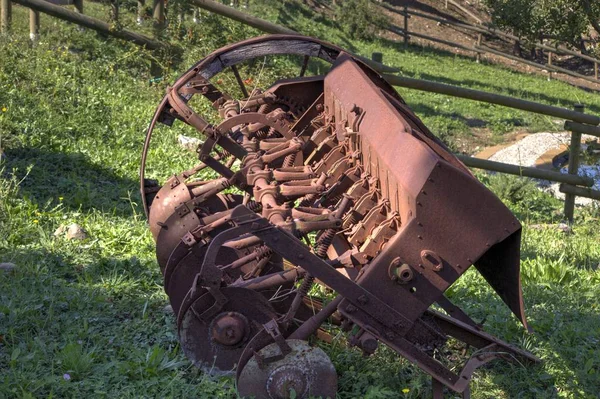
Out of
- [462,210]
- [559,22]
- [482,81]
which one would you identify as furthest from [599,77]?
[462,210]

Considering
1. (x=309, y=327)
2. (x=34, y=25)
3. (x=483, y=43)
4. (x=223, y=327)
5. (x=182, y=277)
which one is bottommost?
(x=483, y=43)

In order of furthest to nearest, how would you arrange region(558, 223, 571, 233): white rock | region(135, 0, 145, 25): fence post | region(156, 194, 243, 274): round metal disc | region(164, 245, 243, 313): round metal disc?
region(135, 0, 145, 25): fence post < region(558, 223, 571, 233): white rock < region(156, 194, 243, 274): round metal disc < region(164, 245, 243, 313): round metal disc

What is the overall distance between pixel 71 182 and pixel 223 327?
3827 mm

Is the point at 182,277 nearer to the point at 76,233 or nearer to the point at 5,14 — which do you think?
the point at 76,233

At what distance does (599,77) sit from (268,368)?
24.1 meters

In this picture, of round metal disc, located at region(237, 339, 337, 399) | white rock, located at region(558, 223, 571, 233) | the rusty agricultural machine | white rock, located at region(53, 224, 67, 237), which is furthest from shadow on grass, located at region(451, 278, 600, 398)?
white rock, located at region(53, 224, 67, 237)

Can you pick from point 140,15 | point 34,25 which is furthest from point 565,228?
point 34,25

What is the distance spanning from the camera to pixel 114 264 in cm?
585

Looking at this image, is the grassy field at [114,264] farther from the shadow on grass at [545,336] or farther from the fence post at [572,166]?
the fence post at [572,166]

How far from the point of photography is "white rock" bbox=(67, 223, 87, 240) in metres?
6.24

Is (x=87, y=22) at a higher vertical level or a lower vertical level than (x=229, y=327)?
lower

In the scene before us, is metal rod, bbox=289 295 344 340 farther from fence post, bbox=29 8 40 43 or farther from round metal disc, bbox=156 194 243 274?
fence post, bbox=29 8 40 43

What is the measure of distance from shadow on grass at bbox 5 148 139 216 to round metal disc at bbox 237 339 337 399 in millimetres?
3145

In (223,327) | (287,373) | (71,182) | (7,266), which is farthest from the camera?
(71,182)
